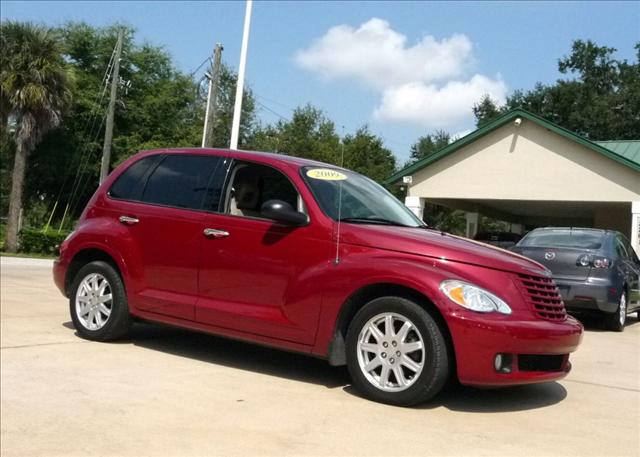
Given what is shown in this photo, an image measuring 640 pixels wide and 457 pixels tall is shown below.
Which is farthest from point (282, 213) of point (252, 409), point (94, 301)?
point (94, 301)

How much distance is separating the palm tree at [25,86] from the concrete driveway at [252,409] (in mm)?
22767

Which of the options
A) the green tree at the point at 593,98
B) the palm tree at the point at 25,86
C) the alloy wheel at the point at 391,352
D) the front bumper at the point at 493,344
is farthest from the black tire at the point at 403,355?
the green tree at the point at 593,98

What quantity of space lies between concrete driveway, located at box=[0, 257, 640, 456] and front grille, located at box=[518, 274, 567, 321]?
26.7 inches

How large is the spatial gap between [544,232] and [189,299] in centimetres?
707

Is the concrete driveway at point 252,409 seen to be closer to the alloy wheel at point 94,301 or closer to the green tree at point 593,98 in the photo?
the alloy wheel at point 94,301

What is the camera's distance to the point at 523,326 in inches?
183

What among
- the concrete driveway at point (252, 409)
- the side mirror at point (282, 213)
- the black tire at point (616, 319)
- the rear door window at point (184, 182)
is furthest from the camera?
the black tire at point (616, 319)

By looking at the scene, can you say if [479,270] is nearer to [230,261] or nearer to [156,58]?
[230,261]

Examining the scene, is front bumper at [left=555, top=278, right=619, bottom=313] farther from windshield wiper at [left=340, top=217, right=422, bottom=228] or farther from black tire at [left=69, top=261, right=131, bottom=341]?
black tire at [left=69, top=261, right=131, bottom=341]

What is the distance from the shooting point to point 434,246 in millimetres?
4910

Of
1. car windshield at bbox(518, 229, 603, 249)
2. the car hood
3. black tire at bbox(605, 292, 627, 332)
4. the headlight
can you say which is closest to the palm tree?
car windshield at bbox(518, 229, 603, 249)

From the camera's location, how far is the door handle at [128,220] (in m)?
6.32

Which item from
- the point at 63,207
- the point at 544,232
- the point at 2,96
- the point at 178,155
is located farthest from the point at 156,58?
the point at 178,155

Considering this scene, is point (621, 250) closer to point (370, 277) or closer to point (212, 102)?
point (370, 277)
